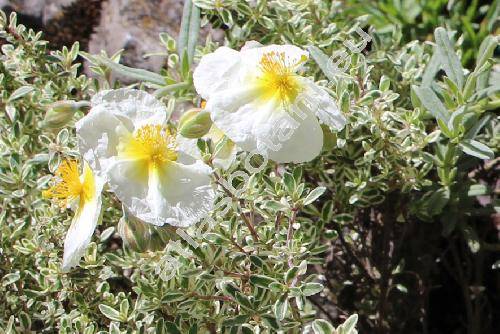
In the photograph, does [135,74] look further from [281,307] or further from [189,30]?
[281,307]

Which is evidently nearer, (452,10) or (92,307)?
(92,307)

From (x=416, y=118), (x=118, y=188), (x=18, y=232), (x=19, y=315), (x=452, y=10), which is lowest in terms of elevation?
(x=19, y=315)

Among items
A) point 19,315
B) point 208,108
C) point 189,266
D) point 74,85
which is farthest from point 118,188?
point 74,85

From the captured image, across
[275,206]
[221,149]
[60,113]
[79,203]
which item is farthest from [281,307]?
[60,113]

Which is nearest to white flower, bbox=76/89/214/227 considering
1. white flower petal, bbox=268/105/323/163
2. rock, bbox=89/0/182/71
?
white flower petal, bbox=268/105/323/163

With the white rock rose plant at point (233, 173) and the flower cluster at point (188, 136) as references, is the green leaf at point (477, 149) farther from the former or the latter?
the flower cluster at point (188, 136)

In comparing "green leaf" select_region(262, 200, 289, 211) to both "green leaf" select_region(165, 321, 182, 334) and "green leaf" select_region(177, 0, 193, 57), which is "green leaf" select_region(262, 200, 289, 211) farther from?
"green leaf" select_region(177, 0, 193, 57)

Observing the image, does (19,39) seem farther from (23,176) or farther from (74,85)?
(23,176)

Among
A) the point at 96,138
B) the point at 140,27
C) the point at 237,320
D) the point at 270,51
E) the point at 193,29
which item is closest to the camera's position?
the point at 96,138
